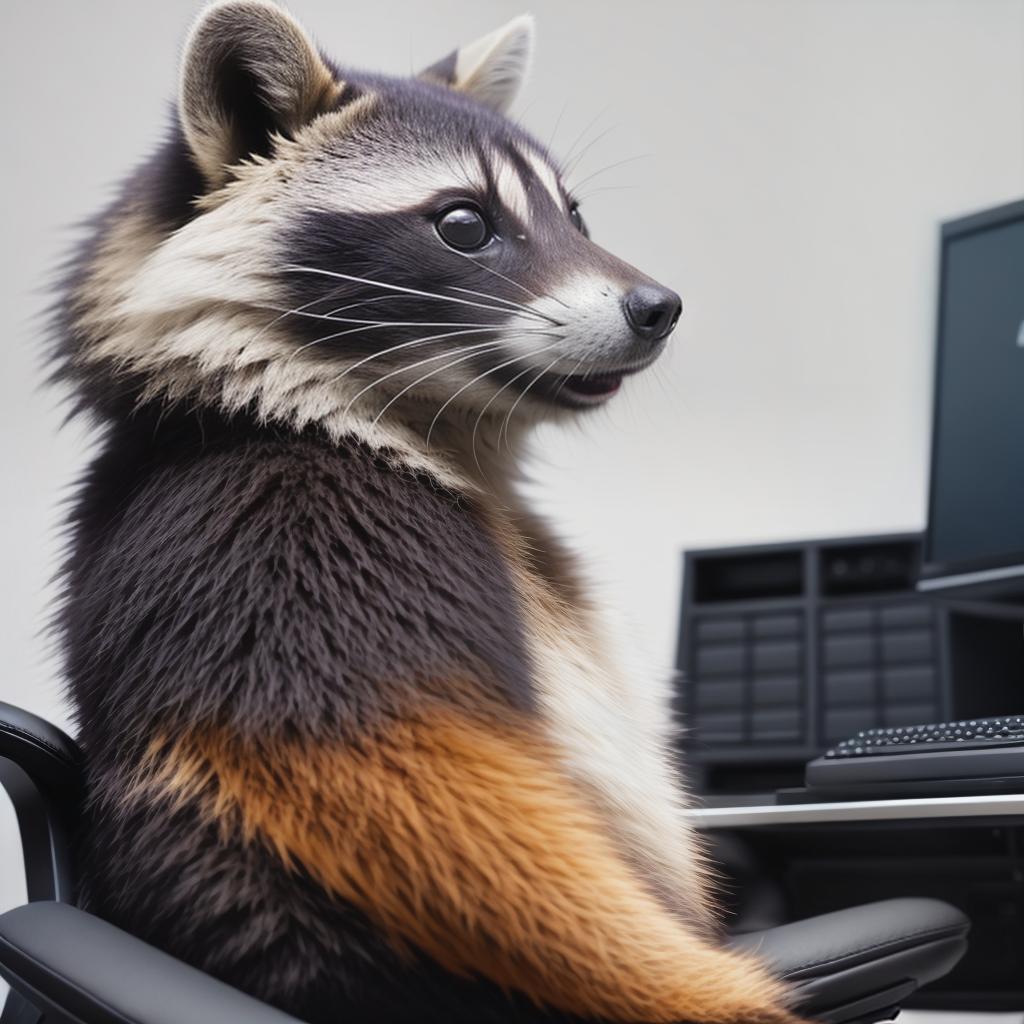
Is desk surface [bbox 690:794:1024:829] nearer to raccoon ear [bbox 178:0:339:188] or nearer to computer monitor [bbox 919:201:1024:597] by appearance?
computer monitor [bbox 919:201:1024:597]

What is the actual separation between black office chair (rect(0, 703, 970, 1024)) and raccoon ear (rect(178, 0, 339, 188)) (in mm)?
376

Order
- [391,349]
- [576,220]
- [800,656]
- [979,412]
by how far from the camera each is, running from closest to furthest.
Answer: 1. [391,349]
2. [576,220]
3. [979,412]
4. [800,656]

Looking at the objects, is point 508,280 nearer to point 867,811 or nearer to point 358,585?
point 358,585

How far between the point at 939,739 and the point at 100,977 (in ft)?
2.48

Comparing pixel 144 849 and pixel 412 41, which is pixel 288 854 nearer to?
pixel 144 849

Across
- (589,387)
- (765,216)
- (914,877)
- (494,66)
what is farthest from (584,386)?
(765,216)

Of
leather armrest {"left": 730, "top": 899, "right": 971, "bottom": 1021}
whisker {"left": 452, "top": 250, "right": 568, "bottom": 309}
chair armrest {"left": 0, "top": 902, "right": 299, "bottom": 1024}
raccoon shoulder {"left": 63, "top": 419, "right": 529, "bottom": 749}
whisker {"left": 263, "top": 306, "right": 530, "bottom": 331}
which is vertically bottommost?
leather armrest {"left": 730, "top": 899, "right": 971, "bottom": 1021}

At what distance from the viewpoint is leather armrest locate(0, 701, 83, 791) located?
2.29 ft

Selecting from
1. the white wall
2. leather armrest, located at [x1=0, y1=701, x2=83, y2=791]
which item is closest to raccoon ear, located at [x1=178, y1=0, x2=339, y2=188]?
leather armrest, located at [x1=0, y1=701, x2=83, y2=791]

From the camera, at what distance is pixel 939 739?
1044mm

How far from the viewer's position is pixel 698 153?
2318 mm

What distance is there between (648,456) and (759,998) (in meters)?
1.83

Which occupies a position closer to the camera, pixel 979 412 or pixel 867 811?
pixel 867 811

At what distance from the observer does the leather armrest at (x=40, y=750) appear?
697 mm
